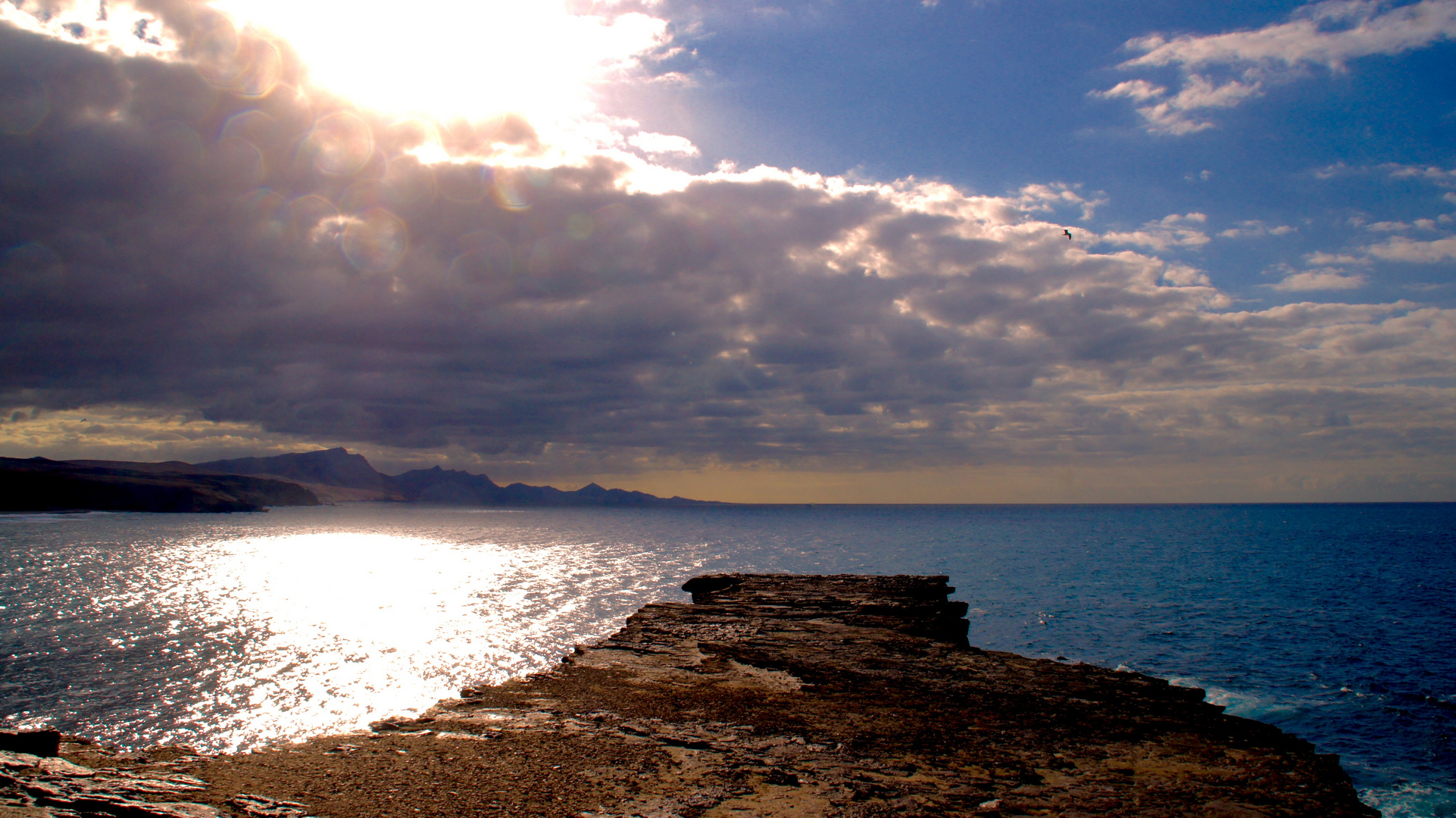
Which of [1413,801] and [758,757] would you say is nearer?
[758,757]

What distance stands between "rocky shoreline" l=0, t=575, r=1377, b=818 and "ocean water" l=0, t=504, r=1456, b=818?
11.8 meters

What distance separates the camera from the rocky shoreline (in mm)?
10273

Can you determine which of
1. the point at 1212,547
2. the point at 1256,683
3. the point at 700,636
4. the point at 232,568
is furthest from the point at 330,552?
the point at 1212,547

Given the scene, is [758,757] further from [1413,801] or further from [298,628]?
[298,628]

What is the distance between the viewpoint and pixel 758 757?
501 inches

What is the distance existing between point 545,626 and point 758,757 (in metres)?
39.0

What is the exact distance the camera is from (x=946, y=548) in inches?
4838

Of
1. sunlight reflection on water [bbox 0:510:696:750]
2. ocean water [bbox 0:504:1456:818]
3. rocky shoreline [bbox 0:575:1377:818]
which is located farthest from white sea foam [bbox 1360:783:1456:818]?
sunlight reflection on water [bbox 0:510:696:750]

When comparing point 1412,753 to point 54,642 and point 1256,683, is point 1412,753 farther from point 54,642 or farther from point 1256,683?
point 54,642

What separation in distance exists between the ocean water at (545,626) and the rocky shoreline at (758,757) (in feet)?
38.6

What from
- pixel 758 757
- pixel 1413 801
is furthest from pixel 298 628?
pixel 1413 801

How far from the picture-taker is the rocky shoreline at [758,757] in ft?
33.7

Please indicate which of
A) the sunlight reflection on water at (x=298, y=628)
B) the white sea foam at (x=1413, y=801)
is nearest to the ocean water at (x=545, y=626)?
the white sea foam at (x=1413, y=801)

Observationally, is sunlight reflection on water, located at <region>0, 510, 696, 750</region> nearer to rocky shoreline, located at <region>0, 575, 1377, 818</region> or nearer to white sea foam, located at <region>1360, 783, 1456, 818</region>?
rocky shoreline, located at <region>0, 575, 1377, 818</region>
